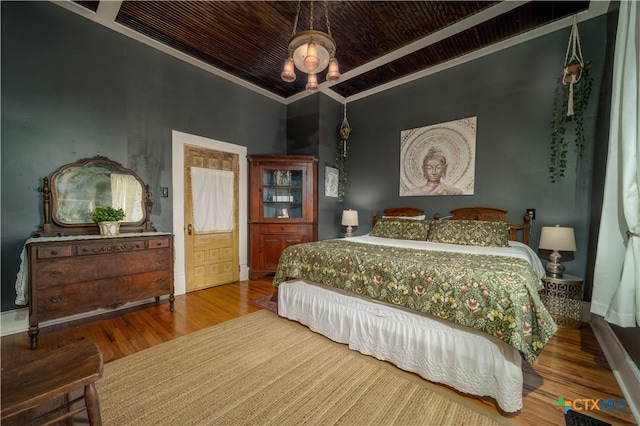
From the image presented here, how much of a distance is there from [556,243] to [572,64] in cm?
192

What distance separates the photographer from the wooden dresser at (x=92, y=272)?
2.13 meters

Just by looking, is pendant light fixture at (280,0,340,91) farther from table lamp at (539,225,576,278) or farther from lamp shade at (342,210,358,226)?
table lamp at (539,225,576,278)

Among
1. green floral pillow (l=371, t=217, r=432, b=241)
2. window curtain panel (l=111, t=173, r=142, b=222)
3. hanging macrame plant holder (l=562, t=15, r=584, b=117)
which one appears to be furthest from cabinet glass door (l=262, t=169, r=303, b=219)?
hanging macrame plant holder (l=562, t=15, r=584, b=117)

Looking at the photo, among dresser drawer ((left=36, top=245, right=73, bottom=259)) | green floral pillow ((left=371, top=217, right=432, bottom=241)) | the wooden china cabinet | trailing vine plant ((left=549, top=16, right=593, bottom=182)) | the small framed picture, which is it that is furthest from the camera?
the small framed picture

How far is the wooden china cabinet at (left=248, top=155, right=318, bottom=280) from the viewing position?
13.7 feet

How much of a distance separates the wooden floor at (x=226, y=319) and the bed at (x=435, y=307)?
198 mm

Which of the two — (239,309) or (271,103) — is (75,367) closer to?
(239,309)

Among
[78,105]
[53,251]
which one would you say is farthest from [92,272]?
[78,105]

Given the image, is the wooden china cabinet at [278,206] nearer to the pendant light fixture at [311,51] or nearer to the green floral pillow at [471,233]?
the green floral pillow at [471,233]

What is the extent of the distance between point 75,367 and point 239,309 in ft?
6.15

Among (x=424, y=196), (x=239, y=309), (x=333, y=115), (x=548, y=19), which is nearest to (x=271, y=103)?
(x=333, y=115)

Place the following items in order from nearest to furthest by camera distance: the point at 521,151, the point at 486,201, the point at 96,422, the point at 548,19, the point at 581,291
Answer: the point at 96,422
the point at 581,291
the point at 548,19
the point at 521,151
the point at 486,201

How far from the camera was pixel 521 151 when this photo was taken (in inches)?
120

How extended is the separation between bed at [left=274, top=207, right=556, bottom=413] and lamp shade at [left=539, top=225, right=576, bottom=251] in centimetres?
21
